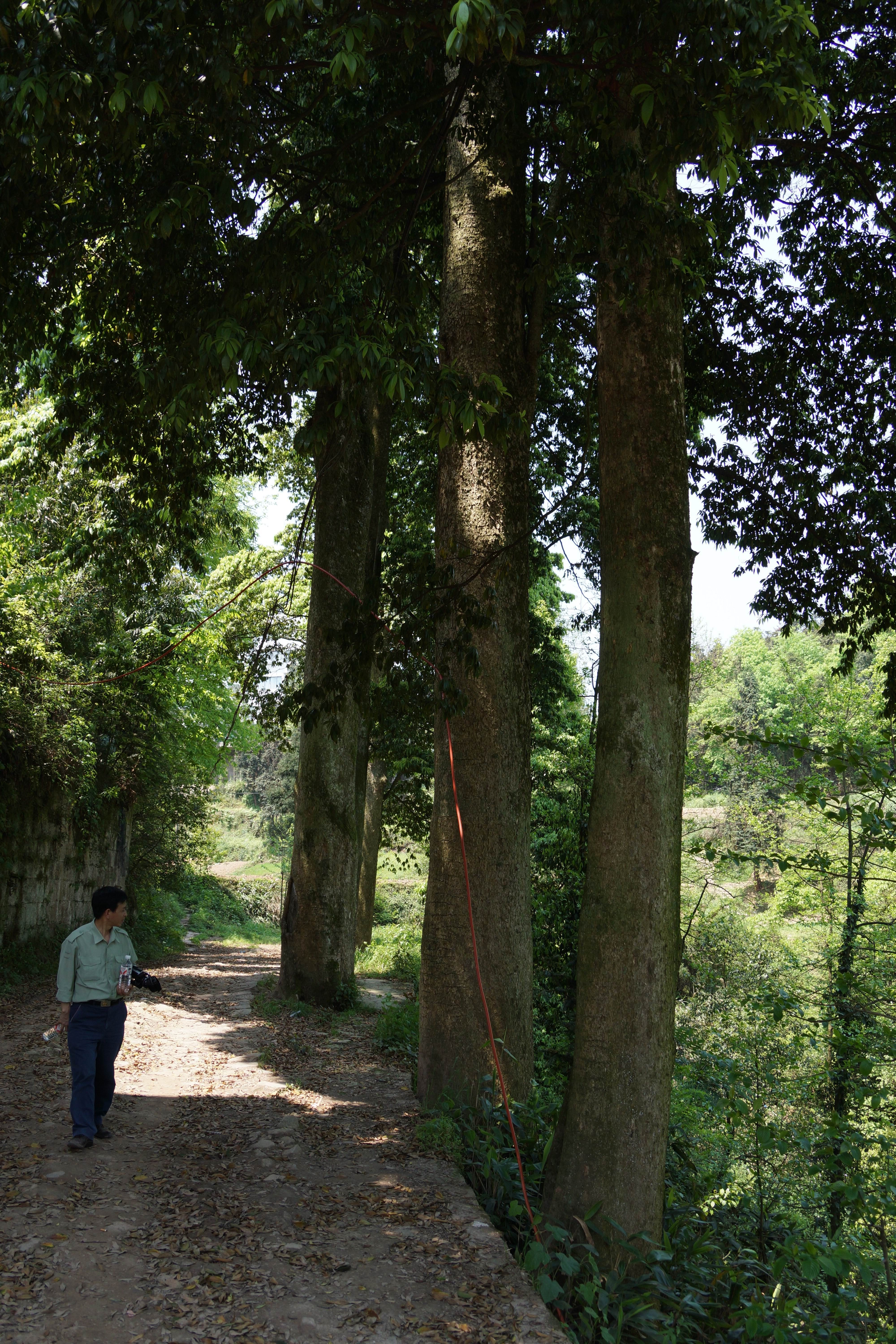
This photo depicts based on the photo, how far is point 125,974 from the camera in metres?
5.91

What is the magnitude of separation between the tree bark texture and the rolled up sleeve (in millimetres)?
5144

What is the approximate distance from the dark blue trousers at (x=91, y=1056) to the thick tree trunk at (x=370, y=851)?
13.5 metres

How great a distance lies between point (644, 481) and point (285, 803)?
40.7 meters

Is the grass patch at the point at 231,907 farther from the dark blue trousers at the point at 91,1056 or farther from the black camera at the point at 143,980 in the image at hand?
the dark blue trousers at the point at 91,1056

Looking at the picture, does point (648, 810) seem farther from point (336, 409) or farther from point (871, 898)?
point (871, 898)

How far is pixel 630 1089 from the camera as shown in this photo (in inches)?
190

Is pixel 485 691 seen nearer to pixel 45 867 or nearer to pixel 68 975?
pixel 68 975

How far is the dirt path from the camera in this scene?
384 cm

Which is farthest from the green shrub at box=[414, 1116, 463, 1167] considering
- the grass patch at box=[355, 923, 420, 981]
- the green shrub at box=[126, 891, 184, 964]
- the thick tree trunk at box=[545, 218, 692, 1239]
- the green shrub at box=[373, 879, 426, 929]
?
the green shrub at box=[373, 879, 426, 929]

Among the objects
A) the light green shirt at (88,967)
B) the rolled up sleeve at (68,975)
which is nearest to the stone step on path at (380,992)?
the light green shirt at (88,967)

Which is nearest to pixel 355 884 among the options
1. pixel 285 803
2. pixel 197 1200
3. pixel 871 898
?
pixel 197 1200

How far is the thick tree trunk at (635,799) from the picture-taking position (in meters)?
4.84

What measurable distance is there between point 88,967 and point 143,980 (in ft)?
1.47

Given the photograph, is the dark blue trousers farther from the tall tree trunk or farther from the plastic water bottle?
the tall tree trunk
